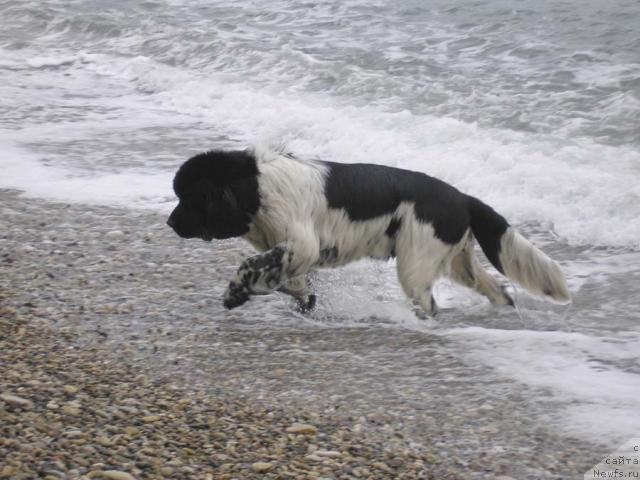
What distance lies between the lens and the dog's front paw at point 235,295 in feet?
22.1

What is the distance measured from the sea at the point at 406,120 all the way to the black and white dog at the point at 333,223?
0.30 metres

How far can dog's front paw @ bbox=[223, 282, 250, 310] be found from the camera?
22.1ft

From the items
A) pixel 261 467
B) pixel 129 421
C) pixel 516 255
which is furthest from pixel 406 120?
pixel 261 467

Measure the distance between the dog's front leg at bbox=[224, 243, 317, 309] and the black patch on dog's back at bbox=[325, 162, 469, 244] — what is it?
1.26ft

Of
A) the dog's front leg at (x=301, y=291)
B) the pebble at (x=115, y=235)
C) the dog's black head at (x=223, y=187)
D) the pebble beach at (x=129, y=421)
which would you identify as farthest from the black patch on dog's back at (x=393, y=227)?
the pebble at (x=115, y=235)

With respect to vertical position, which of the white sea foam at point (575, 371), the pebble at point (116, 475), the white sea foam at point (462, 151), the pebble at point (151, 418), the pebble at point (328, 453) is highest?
the pebble at point (116, 475)

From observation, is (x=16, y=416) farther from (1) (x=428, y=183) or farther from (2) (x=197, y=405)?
(1) (x=428, y=183)

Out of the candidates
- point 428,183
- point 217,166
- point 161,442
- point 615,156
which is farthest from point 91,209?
point 615,156

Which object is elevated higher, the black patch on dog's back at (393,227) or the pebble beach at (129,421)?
the black patch on dog's back at (393,227)

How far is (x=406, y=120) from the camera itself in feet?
40.9

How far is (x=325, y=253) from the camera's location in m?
6.93

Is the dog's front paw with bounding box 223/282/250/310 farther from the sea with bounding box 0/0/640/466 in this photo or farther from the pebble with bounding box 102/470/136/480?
the pebble with bounding box 102/470/136/480

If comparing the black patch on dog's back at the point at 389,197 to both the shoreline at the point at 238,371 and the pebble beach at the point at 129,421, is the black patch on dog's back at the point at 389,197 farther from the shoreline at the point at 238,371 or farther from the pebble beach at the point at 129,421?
the pebble beach at the point at 129,421

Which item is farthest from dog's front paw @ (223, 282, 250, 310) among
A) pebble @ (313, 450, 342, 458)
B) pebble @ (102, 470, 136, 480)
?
pebble @ (102, 470, 136, 480)
